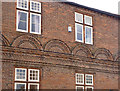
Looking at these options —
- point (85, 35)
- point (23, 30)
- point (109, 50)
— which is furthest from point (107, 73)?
point (23, 30)

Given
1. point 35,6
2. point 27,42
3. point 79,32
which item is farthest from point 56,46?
point 35,6

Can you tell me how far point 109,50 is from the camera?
803 inches

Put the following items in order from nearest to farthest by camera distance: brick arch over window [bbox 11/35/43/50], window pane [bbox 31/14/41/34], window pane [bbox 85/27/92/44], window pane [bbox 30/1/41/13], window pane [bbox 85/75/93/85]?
brick arch over window [bbox 11/35/43/50], window pane [bbox 31/14/41/34], window pane [bbox 30/1/41/13], window pane [bbox 85/75/93/85], window pane [bbox 85/27/92/44]

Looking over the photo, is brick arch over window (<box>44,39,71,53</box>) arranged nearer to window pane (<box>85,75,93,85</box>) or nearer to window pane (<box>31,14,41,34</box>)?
window pane (<box>31,14,41,34</box>)

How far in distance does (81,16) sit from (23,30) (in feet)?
15.5

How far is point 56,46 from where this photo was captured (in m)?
17.5

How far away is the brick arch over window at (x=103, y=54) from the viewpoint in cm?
1962

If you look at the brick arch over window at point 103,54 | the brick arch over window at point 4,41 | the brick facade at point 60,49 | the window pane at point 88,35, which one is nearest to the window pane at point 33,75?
the brick facade at point 60,49

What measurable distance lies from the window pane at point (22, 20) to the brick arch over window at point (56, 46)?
1.74 m

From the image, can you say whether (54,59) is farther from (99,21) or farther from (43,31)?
(99,21)

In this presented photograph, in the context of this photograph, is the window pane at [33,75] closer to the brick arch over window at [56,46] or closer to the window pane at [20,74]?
the window pane at [20,74]

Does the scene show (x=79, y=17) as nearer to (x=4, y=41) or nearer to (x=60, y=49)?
(x=60, y=49)

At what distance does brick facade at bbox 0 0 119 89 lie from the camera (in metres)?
15.7

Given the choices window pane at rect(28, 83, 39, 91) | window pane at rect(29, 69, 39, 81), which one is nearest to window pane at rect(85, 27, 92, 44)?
window pane at rect(29, 69, 39, 81)
